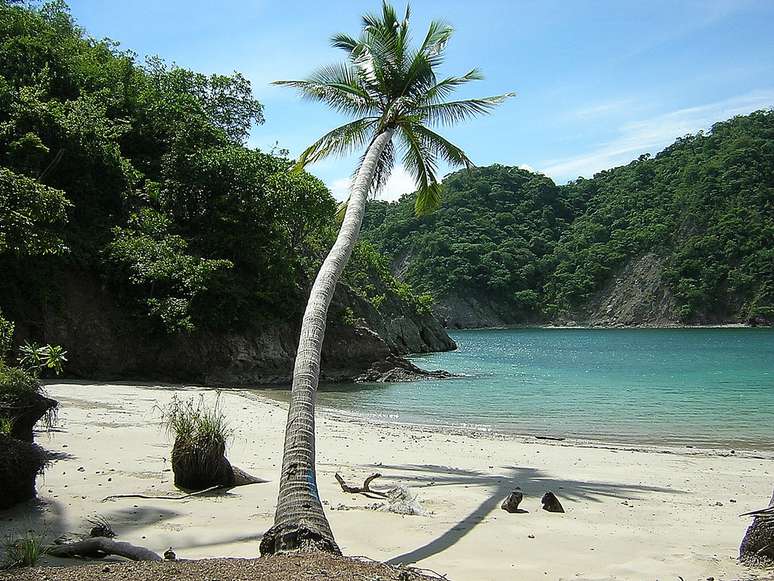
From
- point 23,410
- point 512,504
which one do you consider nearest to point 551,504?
point 512,504

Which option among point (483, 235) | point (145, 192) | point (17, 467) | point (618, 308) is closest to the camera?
point (17, 467)

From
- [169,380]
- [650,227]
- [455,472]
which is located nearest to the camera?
[455,472]

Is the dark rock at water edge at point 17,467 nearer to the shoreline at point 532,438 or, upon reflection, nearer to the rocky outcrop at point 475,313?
the shoreline at point 532,438

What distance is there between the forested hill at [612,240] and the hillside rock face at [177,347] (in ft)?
206

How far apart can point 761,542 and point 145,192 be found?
27930 mm

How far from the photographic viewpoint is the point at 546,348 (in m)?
64.4

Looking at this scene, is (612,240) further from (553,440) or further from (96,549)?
(96,549)

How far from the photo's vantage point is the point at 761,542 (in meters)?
6.03

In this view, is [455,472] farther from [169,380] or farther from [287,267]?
[287,267]

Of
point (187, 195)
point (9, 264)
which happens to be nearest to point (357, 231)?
point (9, 264)

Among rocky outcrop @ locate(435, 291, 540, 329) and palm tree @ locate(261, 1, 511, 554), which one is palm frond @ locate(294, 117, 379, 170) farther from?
rocky outcrop @ locate(435, 291, 540, 329)

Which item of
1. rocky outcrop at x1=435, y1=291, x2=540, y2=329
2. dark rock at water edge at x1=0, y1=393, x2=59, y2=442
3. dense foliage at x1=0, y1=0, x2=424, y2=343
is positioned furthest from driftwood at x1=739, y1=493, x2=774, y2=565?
rocky outcrop at x1=435, y1=291, x2=540, y2=329

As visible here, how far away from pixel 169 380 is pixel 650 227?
95324 mm

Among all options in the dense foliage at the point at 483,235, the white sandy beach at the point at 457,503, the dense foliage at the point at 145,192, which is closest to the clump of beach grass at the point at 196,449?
the white sandy beach at the point at 457,503
